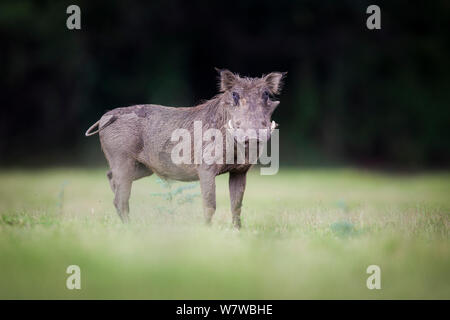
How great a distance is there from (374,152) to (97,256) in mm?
19474

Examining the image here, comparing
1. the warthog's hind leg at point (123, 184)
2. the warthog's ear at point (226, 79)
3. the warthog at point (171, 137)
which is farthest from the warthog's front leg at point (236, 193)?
the warthog's hind leg at point (123, 184)

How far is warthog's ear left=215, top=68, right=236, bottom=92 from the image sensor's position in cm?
696

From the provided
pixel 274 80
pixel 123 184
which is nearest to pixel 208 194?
pixel 123 184

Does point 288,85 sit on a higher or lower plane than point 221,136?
higher

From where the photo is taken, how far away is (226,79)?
7.04m

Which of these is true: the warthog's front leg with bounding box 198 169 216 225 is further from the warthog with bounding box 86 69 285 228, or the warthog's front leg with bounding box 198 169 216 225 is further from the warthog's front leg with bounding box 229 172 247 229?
the warthog's front leg with bounding box 229 172 247 229

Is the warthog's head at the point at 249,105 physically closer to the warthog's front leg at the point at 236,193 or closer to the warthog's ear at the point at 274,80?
the warthog's ear at the point at 274,80

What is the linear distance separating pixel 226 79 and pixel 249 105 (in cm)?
68

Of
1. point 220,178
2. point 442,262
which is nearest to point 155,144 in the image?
point 442,262

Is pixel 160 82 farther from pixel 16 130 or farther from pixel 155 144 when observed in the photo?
pixel 155 144

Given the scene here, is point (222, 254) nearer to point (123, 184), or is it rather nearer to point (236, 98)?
point (236, 98)

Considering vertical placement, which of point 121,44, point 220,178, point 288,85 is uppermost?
point 121,44

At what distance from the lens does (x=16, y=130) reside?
862 inches

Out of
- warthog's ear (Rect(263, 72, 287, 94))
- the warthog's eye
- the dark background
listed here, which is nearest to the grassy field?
the warthog's eye
